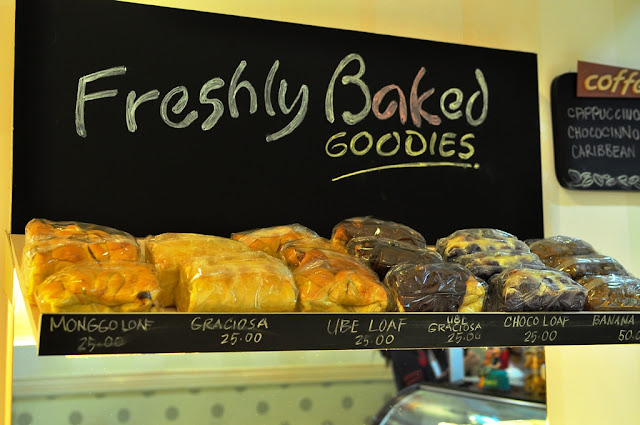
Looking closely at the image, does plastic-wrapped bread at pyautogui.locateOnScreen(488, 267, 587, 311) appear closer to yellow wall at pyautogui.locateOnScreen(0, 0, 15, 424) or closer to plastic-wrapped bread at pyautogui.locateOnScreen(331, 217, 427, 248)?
plastic-wrapped bread at pyautogui.locateOnScreen(331, 217, 427, 248)

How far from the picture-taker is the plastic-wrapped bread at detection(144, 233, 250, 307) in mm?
1619

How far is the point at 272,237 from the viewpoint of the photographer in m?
1.98

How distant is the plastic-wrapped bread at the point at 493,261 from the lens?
190cm

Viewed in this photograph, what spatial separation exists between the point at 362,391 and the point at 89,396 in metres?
1.05

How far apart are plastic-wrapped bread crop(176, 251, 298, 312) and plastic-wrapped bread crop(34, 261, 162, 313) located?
0.08 m

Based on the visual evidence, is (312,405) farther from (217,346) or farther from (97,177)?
(217,346)

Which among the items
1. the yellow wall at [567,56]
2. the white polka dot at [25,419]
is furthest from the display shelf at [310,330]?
the yellow wall at [567,56]

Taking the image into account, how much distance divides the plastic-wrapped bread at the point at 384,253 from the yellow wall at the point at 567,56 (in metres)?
0.90

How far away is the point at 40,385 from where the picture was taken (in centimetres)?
231

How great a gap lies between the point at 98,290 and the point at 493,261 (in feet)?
3.43

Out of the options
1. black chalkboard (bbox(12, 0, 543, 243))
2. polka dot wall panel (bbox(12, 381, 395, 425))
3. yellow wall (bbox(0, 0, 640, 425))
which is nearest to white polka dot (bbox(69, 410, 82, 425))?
polka dot wall panel (bbox(12, 381, 395, 425))

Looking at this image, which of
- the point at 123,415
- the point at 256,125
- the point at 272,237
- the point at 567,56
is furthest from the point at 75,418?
the point at 567,56

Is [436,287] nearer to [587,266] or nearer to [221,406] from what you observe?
[587,266]

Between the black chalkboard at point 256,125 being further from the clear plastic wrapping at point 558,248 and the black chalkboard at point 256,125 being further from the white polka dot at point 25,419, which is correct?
the white polka dot at point 25,419
